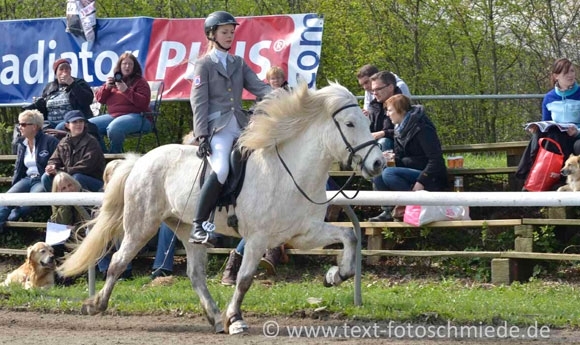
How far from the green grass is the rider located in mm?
1270

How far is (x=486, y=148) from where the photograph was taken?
43.6 feet

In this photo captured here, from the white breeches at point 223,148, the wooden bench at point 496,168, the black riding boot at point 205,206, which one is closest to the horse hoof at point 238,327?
the black riding boot at point 205,206

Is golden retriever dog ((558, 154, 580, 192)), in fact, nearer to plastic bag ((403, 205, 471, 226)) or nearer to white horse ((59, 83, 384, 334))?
plastic bag ((403, 205, 471, 226))

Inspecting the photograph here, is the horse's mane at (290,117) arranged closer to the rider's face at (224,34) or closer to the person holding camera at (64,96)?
the rider's face at (224,34)

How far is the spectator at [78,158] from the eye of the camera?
43.0ft

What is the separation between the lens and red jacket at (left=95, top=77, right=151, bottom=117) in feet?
47.4

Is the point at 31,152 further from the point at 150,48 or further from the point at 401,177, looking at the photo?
the point at 401,177

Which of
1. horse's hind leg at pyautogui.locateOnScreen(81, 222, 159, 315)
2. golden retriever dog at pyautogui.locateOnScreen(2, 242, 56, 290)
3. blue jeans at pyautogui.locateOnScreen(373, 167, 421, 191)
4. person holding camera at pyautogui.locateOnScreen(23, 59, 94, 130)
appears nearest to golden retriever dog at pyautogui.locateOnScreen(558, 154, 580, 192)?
blue jeans at pyautogui.locateOnScreen(373, 167, 421, 191)

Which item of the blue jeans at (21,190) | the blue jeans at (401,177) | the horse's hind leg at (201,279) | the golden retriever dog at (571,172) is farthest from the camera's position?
the blue jeans at (21,190)

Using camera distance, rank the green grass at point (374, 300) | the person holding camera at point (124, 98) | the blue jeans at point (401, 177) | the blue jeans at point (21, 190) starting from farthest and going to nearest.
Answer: the person holding camera at point (124, 98) → the blue jeans at point (21, 190) → the blue jeans at point (401, 177) → the green grass at point (374, 300)

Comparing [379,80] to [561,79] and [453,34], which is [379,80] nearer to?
[561,79]

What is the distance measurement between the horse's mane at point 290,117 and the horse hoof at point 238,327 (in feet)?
4.73

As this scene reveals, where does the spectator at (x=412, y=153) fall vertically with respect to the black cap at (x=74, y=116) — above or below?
below

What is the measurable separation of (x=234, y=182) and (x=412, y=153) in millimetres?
3306
